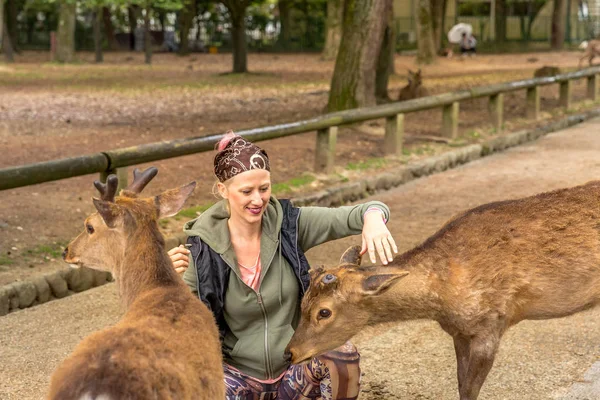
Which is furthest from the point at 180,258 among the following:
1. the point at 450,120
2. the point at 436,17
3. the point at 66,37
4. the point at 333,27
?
the point at 436,17

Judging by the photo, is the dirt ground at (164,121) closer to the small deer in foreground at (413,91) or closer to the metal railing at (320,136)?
the metal railing at (320,136)

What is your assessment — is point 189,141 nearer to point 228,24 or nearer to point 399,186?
point 399,186

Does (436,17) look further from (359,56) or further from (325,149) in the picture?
(325,149)

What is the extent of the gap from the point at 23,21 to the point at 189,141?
48.2m

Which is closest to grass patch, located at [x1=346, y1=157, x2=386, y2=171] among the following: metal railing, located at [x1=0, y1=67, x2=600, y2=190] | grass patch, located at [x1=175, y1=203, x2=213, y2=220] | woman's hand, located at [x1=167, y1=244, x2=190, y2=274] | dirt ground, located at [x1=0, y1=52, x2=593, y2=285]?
dirt ground, located at [x1=0, y1=52, x2=593, y2=285]

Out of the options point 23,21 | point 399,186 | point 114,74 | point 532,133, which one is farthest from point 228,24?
point 399,186

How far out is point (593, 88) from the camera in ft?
70.3

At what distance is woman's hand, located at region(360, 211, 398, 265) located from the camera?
4.09m

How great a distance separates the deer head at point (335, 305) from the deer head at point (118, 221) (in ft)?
2.35

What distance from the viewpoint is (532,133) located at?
16.0m

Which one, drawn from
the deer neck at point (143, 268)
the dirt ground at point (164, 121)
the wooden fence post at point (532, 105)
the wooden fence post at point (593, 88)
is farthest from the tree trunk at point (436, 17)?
the deer neck at point (143, 268)

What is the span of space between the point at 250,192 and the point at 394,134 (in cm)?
906

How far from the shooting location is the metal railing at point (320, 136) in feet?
24.7

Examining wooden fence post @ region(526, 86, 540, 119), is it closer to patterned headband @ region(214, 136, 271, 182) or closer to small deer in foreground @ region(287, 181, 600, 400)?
small deer in foreground @ region(287, 181, 600, 400)
